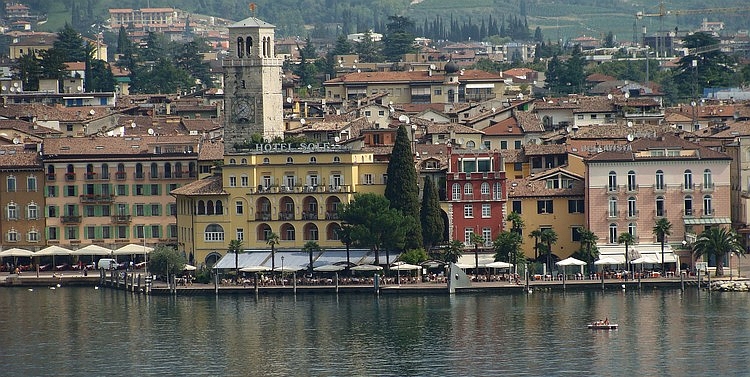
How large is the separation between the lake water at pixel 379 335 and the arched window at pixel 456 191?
21.9ft

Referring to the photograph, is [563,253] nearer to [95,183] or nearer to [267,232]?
[267,232]

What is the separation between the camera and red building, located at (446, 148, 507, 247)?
113062 millimetres

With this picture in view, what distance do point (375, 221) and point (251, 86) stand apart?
1537 centimetres

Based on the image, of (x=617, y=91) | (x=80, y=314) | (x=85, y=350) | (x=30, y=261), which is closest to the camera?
(x=85, y=350)

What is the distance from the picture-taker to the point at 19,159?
124000 mm

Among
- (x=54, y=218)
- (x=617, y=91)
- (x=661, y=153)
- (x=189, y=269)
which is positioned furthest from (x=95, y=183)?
(x=617, y=91)

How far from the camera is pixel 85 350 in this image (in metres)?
93.8

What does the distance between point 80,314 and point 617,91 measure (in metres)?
78.8

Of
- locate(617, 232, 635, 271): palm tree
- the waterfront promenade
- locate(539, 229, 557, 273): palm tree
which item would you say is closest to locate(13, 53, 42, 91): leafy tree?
the waterfront promenade

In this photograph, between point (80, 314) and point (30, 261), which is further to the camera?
point (30, 261)

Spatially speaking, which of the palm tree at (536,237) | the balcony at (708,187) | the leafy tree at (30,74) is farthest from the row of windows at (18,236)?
the leafy tree at (30,74)

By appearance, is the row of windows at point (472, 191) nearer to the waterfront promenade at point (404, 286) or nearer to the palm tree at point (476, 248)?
the palm tree at point (476, 248)

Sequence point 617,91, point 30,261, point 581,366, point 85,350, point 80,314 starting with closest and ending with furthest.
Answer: point 581,366, point 85,350, point 80,314, point 30,261, point 617,91

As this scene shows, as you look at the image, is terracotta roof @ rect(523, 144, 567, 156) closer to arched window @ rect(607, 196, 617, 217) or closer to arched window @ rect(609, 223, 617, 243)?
arched window @ rect(607, 196, 617, 217)
